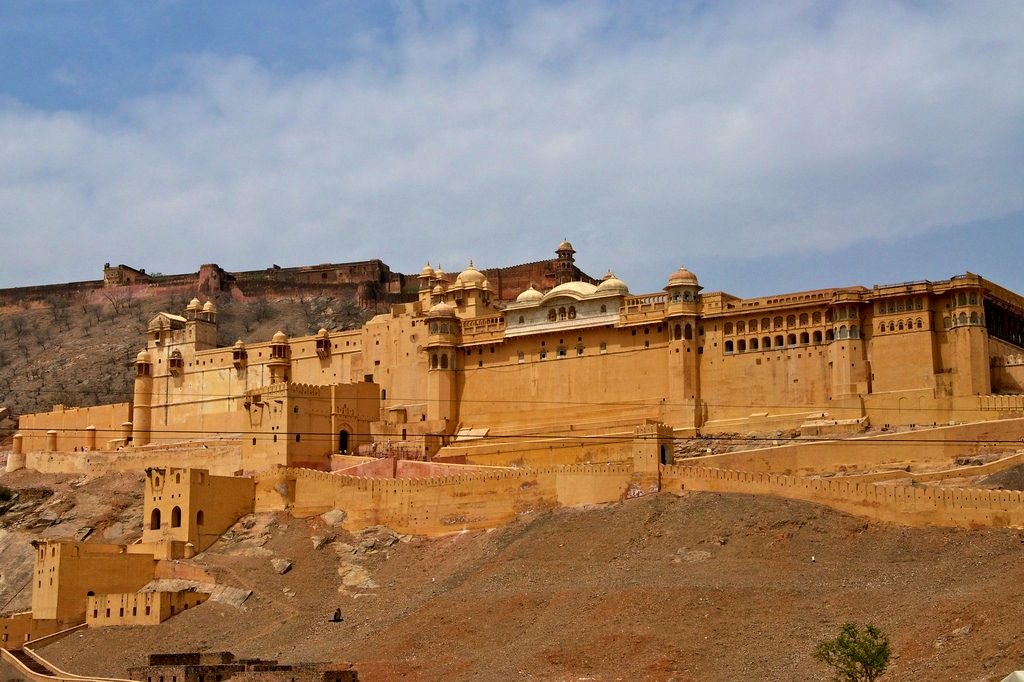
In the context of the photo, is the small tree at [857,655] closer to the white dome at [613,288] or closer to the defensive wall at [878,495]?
the defensive wall at [878,495]

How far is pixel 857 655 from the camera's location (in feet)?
126

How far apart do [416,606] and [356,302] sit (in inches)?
2159

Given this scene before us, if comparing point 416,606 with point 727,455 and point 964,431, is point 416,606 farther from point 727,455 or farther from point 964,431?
point 964,431

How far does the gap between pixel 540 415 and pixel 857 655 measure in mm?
37343

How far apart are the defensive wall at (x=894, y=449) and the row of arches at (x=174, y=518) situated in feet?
67.7

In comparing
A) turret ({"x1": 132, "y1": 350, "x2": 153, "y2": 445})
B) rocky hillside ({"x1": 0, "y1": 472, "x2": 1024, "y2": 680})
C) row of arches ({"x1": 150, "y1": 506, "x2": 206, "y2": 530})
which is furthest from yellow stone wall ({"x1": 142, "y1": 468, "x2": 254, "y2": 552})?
turret ({"x1": 132, "y1": 350, "x2": 153, "y2": 445})

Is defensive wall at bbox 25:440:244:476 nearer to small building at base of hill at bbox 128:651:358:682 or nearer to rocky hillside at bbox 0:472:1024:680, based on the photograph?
rocky hillside at bbox 0:472:1024:680

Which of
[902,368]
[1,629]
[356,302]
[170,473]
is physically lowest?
[1,629]

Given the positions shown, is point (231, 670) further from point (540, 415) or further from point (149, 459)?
point (149, 459)

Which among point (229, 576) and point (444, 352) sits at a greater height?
point (444, 352)

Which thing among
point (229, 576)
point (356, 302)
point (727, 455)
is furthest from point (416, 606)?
point (356, 302)

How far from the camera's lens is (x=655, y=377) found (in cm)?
7231

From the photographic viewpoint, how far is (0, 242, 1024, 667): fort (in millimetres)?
59812

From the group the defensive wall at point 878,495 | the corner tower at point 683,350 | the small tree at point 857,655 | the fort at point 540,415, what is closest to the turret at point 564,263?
the fort at point 540,415
